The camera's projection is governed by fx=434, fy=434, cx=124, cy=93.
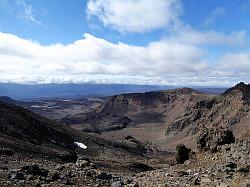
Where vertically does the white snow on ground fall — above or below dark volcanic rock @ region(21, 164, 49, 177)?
below

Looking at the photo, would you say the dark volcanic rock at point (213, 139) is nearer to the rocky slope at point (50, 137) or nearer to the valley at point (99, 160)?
the valley at point (99, 160)

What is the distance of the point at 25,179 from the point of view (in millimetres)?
26094

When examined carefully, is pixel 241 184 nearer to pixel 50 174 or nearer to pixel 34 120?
pixel 50 174

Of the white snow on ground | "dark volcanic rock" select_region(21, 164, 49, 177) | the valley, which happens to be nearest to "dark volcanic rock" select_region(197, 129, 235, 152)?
the valley

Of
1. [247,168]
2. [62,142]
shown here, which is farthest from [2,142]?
[247,168]

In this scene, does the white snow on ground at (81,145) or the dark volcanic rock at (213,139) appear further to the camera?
the white snow on ground at (81,145)

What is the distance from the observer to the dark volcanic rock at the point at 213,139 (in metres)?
44.9

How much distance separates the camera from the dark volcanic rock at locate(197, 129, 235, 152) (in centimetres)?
4495

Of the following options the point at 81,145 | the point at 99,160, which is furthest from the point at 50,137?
the point at 99,160

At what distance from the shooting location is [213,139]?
150ft

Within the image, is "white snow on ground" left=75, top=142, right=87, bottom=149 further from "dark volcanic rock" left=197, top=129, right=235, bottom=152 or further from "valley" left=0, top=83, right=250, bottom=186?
"dark volcanic rock" left=197, top=129, right=235, bottom=152

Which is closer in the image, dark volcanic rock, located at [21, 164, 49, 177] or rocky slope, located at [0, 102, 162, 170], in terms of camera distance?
dark volcanic rock, located at [21, 164, 49, 177]

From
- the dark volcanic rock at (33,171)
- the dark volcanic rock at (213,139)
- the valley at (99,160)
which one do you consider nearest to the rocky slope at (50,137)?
the valley at (99,160)

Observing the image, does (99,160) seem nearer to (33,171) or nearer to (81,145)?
(81,145)
